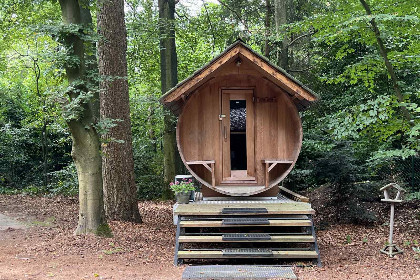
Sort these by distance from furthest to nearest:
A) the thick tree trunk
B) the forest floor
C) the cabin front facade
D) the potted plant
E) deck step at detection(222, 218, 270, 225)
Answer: the cabin front facade → the potted plant → the thick tree trunk → deck step at detection(222, 218, 270, 225) → the forest floor

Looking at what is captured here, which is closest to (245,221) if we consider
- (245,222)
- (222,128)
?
(245,222)

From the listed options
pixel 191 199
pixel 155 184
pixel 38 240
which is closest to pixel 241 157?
pixel 191 199

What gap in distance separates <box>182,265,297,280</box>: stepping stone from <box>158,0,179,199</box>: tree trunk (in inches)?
317

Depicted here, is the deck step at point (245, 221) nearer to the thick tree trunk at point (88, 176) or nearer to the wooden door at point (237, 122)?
the wooden door at point (237, 122)

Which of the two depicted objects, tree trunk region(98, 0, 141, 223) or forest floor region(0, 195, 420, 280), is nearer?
forest floor region(0, 195, 420, 280)

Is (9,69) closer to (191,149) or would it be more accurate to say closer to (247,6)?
(247,6)

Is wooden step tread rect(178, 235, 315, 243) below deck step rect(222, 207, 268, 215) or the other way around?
below

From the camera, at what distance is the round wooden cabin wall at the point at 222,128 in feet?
26.6

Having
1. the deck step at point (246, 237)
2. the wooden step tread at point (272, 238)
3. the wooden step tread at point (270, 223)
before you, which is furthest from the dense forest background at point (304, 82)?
the deck step at point (246, 237)

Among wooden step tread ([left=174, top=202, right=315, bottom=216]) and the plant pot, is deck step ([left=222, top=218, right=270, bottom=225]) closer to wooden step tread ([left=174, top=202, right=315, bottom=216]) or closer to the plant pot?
wooden step tread ([left=174, top=202, right=315, bottom=216])

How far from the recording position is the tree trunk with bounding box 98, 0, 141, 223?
29.4 feet

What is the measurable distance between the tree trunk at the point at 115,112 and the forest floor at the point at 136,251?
0.60m

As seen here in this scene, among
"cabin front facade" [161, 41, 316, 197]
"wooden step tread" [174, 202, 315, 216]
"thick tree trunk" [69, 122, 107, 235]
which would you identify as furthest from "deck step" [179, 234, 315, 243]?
"thick tree trunk" [69, 122, 107, 235]

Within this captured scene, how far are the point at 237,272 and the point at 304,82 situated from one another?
913 cm
